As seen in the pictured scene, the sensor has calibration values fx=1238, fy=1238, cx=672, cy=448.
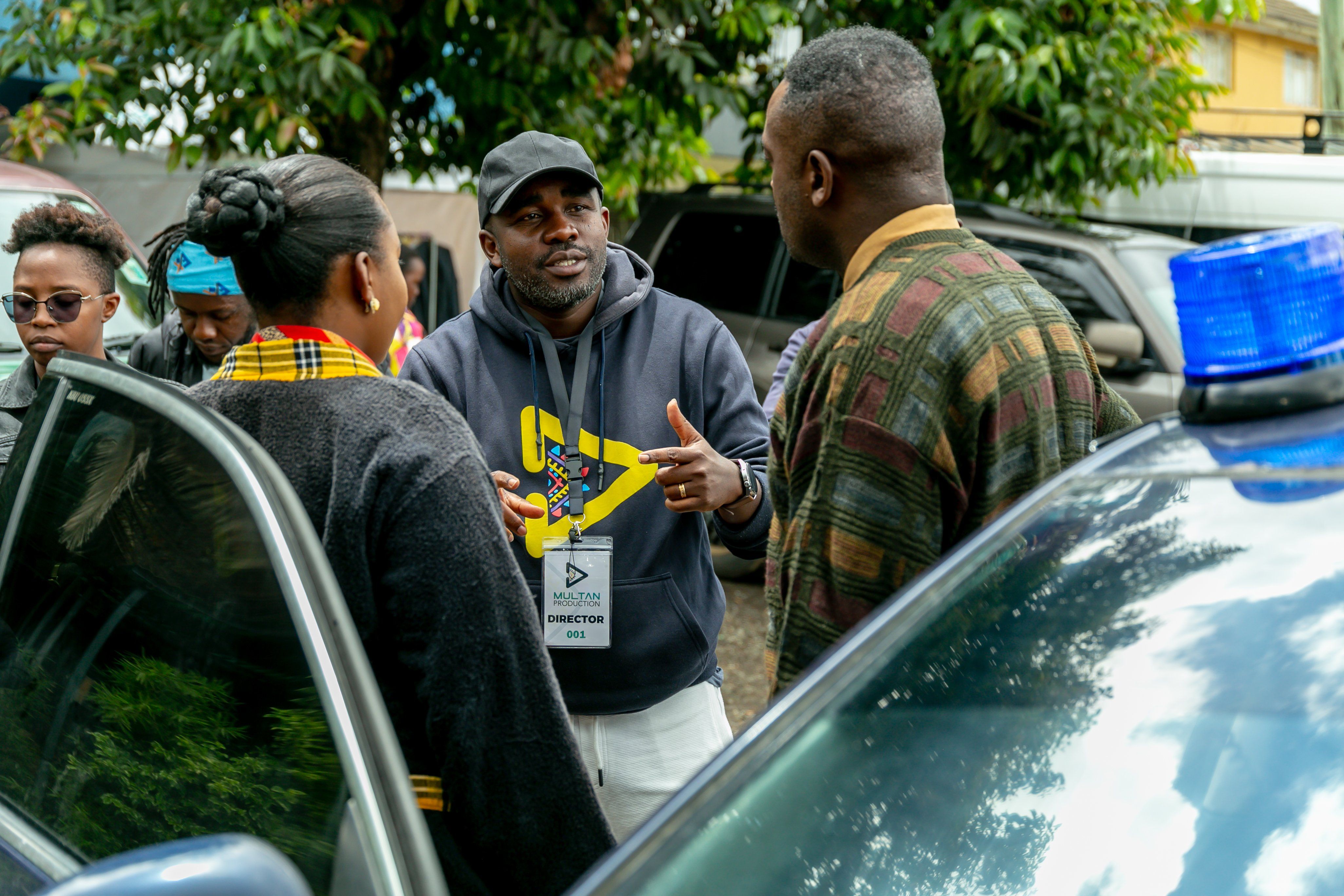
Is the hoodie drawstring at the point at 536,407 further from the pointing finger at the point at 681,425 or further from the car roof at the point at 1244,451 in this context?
the car roof at the point at 1244,451

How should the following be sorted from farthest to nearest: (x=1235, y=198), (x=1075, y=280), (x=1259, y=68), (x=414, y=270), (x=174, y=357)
Answer: (x=1259, y=68) → (x=414, y=270) → (x=1235, y=198) → (x=1075, y=280) → (x=174, y=357)

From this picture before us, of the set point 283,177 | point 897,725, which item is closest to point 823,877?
point 897,725

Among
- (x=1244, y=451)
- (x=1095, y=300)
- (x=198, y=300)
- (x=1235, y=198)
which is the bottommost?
(x=1095, y=300)

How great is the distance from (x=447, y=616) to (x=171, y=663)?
12.2 inches

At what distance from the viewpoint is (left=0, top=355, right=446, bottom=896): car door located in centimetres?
112

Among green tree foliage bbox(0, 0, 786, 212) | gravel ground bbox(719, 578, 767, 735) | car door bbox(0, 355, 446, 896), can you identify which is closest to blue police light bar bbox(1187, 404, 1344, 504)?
car door bbox(0, 355, 446, 896)

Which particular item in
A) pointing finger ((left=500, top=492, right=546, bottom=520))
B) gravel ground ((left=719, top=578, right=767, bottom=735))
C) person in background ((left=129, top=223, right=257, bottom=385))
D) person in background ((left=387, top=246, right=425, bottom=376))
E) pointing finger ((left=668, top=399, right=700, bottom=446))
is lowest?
gravel ground ((left=719, top=578, right=767, bottom=735))

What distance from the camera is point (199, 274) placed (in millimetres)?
3018

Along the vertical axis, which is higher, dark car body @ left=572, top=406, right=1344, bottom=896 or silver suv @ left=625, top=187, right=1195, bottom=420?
dark car body @ left=572, top=406, right=1344, bottom=896

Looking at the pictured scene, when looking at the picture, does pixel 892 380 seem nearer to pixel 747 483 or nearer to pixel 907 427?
pixel 907 427

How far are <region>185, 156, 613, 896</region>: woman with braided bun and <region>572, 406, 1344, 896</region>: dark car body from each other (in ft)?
1.24

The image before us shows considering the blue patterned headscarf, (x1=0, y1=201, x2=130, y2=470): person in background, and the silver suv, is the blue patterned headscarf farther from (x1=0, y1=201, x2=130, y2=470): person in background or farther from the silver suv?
the silver suv

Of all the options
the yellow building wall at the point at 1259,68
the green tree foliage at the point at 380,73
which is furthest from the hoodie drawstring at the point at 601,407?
the yellow building wall at the point at 1259,68

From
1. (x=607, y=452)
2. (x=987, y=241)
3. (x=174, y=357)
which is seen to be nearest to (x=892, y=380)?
(x=607, y=452)
